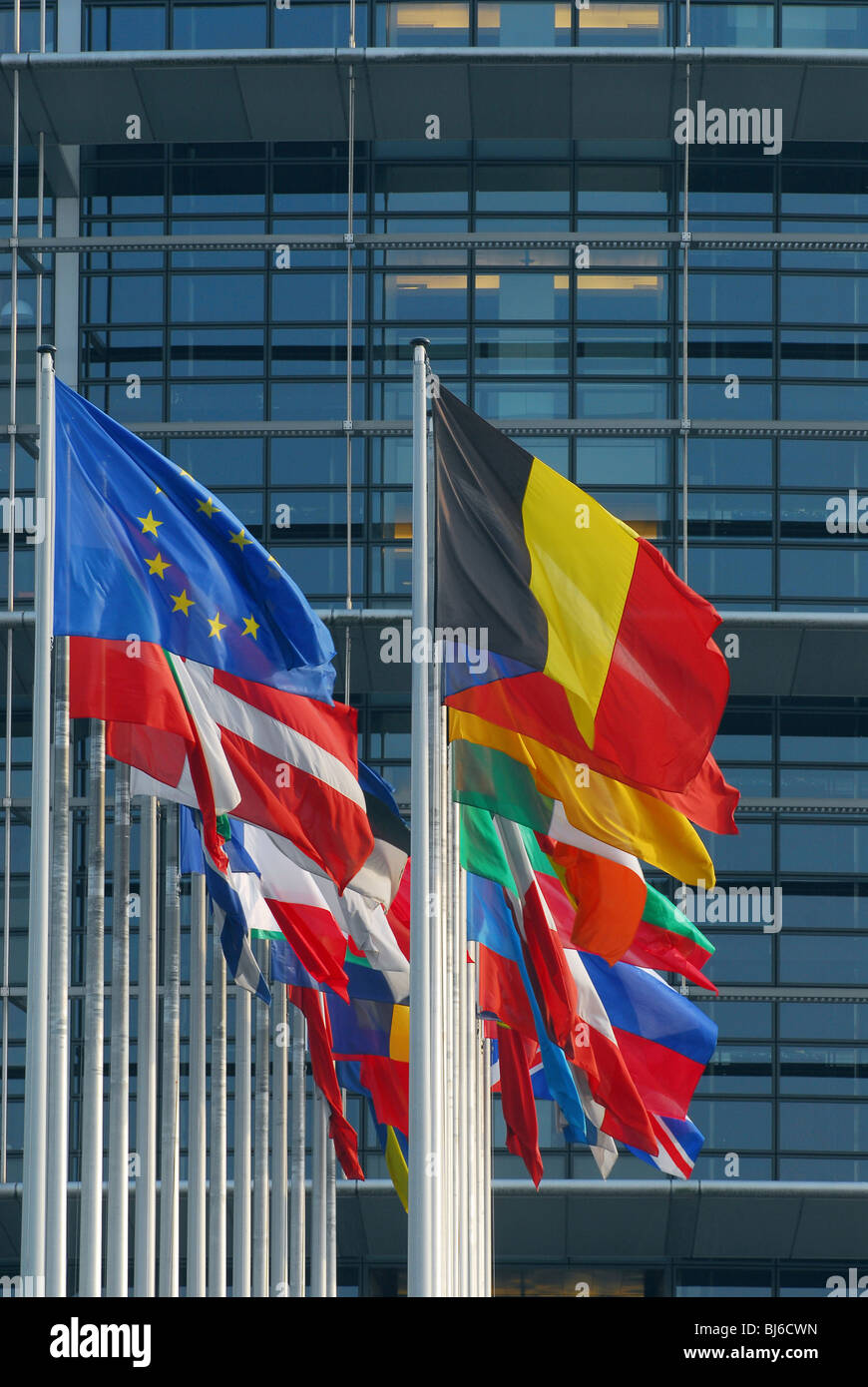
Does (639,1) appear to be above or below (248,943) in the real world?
above

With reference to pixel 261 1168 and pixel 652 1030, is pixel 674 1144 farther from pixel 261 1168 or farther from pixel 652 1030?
pixel 261 1168

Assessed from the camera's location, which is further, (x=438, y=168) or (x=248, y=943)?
(x=438, y=168)

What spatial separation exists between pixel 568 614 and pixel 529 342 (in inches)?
892

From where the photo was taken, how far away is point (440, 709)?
15133 mm

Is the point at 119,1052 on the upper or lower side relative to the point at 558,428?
lower

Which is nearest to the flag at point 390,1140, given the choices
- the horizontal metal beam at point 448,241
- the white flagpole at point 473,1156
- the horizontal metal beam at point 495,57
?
the white flagpole at point 473,1156

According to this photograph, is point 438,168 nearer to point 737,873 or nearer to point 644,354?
point 644,354

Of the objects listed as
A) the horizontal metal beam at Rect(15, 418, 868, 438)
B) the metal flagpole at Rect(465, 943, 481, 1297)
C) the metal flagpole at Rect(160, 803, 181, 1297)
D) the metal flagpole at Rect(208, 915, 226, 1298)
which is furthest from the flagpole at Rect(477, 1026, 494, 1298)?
the horizontal metal beam at Rect(15, 418, 868, 438)

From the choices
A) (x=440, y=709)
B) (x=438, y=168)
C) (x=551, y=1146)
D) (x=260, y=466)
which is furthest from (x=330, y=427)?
(x=440, y=709)

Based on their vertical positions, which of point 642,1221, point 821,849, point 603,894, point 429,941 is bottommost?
point 642,1221

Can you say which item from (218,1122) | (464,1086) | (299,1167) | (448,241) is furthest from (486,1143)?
(448,241)

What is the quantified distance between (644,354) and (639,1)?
252 inches

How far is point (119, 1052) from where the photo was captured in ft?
43.3

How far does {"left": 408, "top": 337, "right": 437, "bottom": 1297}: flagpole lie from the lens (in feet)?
47.2
